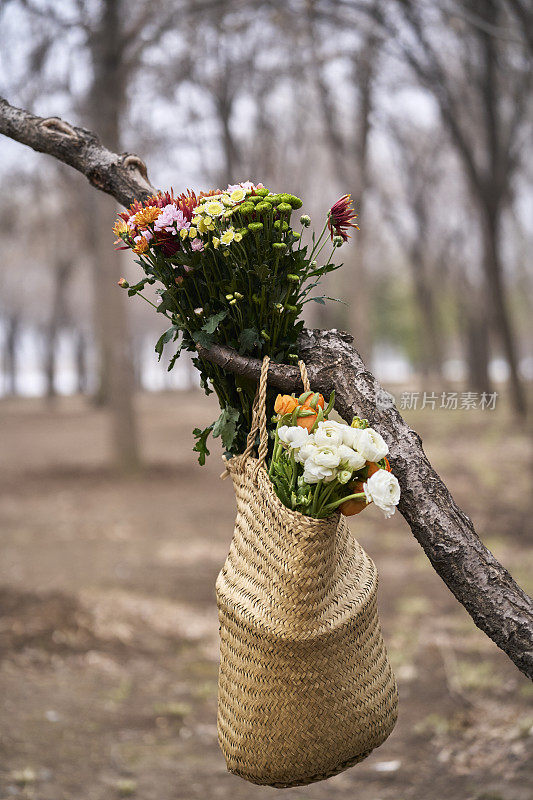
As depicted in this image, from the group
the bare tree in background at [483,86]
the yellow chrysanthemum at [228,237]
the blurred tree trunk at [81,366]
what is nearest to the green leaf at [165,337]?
the yellow chrysanthemum at [228,237]

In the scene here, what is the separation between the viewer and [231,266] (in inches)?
78.4

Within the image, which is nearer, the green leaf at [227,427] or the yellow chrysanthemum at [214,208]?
the yellow chrysanthemum at [214,208]

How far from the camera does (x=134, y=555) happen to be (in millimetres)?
6531

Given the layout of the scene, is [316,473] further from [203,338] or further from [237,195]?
[237,195]

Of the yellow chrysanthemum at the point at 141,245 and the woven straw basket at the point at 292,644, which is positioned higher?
the yellow chrysanthemum at the point at 141,245

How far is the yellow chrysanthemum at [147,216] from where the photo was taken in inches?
77.0

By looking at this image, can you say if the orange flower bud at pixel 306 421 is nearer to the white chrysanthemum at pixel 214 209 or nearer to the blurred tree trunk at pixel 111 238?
the white chrysanthemum at pixel 214 209

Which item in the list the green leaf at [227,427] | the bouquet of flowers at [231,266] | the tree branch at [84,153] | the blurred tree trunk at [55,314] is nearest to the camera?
the bouquet of flowers at [231,266]

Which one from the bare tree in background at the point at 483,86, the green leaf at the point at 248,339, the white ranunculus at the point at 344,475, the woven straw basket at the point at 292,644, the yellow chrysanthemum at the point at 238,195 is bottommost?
the woven straw basket at the point at 292,644

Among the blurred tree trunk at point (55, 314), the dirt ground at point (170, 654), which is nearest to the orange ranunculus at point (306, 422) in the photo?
the dirt ground at point (170, 654)

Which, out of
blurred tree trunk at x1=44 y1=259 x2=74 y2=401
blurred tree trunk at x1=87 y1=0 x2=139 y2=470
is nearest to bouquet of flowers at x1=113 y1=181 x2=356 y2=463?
blurred tree trunk at x1=87 y1=0 x2=139 y2=470

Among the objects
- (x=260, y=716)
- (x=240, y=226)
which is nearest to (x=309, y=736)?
(x=260, y=716)

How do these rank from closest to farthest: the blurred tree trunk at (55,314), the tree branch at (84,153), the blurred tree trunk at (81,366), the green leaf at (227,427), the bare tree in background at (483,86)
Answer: the green leaf at (227,427) < the tree branch at (84,153) < the bare tree in background at (483,86) < the blurred tree trunk at (55,314) < the blurred tree trunk at (81,366)

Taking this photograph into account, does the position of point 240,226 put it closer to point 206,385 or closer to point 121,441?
point 206,385
